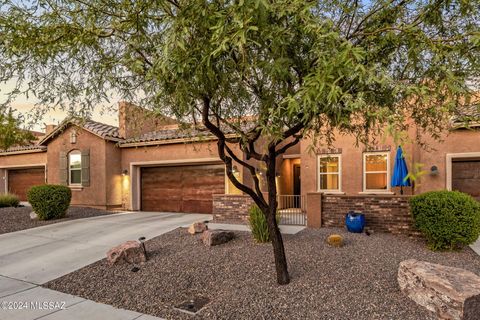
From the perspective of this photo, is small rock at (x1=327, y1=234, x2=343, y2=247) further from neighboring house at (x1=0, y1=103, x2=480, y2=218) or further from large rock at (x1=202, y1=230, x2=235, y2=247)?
neighboring house at (x1=0, y1=103, x2=480, y2=218)

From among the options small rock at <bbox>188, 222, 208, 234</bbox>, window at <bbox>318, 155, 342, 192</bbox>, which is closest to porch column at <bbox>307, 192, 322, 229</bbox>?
window at <bbox>318, 155, 342, 192</bbox>

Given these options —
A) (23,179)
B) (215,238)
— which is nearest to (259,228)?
(215,238)

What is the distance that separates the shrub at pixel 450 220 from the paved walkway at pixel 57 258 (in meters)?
6.49

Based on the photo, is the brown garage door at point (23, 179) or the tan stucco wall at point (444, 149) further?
the brown garage door at point (23, 179)

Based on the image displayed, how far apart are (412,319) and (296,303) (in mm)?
1515

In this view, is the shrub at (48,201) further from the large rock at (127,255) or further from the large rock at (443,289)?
the large rock at (443,289)

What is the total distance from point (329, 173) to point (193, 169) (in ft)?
21.0

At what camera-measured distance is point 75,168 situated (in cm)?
1678

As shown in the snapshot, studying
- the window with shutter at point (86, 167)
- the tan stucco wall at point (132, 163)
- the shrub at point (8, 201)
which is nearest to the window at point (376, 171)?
the tan stucco wall at point (132, 163)

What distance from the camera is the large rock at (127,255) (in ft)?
21.3

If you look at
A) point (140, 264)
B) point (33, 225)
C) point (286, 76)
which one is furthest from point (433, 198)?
point (33, 225)

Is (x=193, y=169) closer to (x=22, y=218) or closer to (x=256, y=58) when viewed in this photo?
(x=22, y=218)

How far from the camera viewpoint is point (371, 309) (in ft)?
13.9

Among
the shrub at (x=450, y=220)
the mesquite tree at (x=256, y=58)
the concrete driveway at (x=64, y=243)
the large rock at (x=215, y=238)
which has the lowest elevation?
the concrete driveway at (x=64, y=243)
